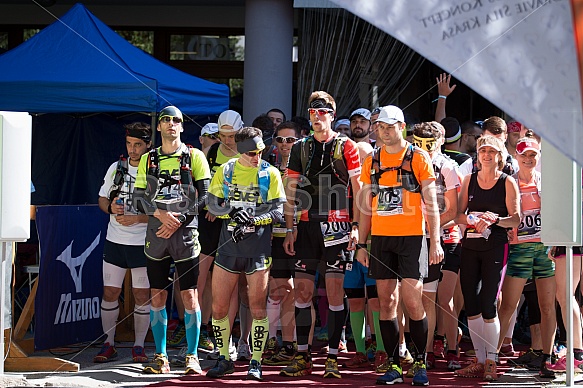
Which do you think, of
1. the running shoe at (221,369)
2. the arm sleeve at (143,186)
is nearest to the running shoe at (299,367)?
the running shoe at (221,369)

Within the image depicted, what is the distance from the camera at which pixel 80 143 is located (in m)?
11.8

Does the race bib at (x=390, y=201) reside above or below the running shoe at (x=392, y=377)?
above

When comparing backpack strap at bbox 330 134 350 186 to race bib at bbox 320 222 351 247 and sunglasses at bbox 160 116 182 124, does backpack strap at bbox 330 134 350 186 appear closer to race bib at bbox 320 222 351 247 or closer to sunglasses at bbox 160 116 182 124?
race bib at bbox 320 222 351 247

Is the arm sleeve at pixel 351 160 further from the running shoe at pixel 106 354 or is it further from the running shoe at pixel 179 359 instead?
the running shoe at pixel 106 354

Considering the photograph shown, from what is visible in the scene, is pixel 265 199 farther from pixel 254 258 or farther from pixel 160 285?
pixel 160 285

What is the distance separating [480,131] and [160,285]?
339 centimetres

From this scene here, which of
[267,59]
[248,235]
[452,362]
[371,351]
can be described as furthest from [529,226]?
[267,59]

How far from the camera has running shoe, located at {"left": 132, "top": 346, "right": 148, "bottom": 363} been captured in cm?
799

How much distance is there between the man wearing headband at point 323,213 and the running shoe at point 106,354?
164cm

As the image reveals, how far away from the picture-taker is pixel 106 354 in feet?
26.7

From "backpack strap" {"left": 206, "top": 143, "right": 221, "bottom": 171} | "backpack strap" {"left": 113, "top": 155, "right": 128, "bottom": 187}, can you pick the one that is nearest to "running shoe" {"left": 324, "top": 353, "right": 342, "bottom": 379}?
"backpack strap" {"left": 206, "top": 143, "right": 221, "bottom": 171}

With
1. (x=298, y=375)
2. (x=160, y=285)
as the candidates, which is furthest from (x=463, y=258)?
(x=160, y=285)

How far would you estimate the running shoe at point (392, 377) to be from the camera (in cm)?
695

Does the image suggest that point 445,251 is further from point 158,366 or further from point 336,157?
point 158,366
